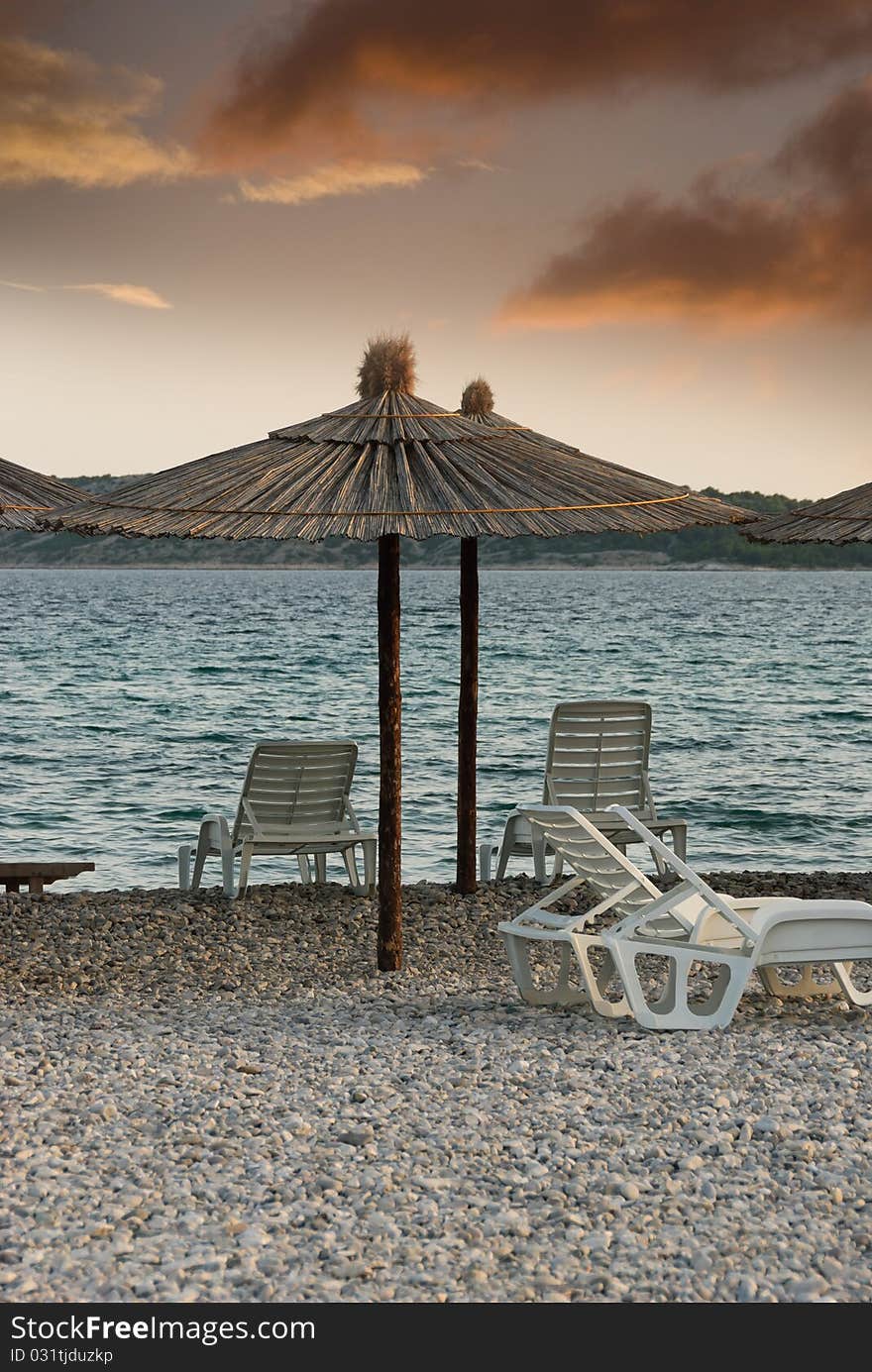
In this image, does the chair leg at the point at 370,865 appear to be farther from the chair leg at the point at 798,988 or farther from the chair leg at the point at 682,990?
the chair leg at the point at 682,990

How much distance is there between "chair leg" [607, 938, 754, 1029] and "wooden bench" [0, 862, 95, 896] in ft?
14.1

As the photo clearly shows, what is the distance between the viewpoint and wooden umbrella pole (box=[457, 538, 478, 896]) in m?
8.31

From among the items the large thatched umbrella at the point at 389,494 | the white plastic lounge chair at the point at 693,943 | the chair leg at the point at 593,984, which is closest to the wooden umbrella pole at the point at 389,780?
the large thatched umbrella at the point at 389,494

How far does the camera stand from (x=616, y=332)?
38.4 metres

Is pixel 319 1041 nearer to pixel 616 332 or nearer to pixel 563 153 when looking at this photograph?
pixel 563 153

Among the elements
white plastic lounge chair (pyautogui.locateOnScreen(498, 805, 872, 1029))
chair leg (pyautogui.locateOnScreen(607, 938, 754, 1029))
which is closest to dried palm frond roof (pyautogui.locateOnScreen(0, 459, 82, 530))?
white plastic lounge chair (pyautogui.locateOnScreen(498, 805, 872, 1029))

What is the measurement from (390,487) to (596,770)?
10.8 ft

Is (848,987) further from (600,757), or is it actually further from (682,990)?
(600,757)

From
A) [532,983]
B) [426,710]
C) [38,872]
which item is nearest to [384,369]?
[532,983]

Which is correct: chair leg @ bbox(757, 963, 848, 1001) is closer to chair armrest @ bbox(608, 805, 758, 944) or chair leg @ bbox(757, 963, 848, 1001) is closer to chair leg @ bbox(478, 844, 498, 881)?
chair armrest @ bbox(608, 805, 758, 944)

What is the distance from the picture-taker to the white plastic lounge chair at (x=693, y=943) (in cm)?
546

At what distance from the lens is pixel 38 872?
880 centimetres

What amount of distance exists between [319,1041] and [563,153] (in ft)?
83.6
